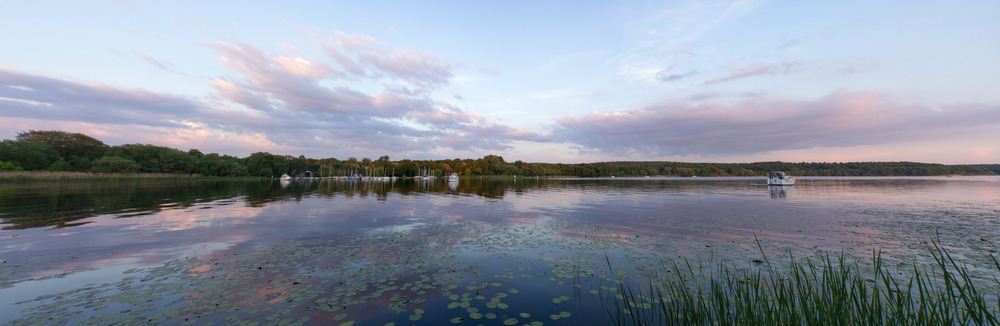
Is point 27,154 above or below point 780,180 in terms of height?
above

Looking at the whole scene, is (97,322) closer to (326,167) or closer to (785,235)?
(785,235)

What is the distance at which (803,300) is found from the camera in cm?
524

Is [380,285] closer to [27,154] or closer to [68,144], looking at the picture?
[27,154]

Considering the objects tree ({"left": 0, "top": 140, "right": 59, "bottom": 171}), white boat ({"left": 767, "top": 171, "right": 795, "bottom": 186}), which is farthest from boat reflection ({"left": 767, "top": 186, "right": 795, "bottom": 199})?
tree ({"left": 0, "top": 140, "right": 59, "bottom": 171})

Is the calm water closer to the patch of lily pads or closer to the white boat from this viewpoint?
the patch of lily pads

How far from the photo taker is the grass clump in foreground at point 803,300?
4793 millimetres

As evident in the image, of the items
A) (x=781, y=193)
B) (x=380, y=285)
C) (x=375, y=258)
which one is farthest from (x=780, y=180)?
(x=380, y=285)

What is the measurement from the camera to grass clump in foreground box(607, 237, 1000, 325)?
4793mm

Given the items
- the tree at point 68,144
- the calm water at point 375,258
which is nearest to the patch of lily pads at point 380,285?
the calm water at point 375,258

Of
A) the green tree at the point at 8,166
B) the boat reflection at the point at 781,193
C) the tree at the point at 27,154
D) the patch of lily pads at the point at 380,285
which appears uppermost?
the tree at the point at 27,154

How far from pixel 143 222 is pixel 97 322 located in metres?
15.7

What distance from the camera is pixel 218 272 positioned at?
9.91 metres

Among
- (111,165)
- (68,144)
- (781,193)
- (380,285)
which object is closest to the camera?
(380,285)

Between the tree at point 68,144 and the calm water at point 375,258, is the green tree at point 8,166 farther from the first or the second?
the calm water at point 375,258
